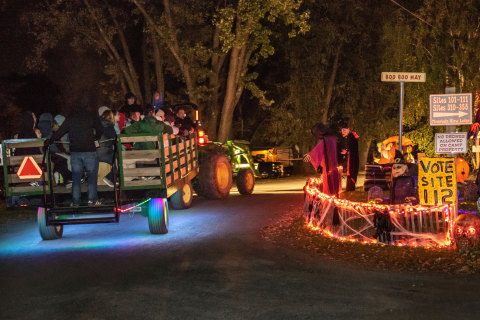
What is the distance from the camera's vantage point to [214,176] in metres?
17.1

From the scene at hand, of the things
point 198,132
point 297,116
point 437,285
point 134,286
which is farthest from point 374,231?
point 297,116

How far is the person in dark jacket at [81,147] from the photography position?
1145cm

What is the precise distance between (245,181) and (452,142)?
8990 mm

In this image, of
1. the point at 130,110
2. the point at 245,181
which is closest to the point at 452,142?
the point at 130,110

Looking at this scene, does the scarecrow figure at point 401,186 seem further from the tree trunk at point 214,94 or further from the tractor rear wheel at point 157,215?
the tree trunk at point 214,94

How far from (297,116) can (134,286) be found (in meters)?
28.4

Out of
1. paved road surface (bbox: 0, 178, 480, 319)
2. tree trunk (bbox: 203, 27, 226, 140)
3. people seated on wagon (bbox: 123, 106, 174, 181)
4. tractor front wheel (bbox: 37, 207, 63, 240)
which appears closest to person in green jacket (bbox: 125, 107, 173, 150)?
people seated on wagon (bbox: 123, 106, 174, 181)

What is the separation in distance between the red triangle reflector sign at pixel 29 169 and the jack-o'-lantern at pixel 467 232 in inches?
274

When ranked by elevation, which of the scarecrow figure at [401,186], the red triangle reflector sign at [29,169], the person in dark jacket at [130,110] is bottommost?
the scarecrow figure at [401,186]

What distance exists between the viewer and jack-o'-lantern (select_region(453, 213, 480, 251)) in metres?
10.2

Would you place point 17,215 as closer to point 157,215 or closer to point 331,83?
point 157,215

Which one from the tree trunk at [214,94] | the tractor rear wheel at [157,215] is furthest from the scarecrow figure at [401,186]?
the tree trunk at [214,94]

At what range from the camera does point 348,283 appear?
8.63m

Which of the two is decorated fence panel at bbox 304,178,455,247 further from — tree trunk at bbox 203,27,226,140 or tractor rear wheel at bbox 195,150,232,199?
tree trunk at bbox 203,27,226,140
